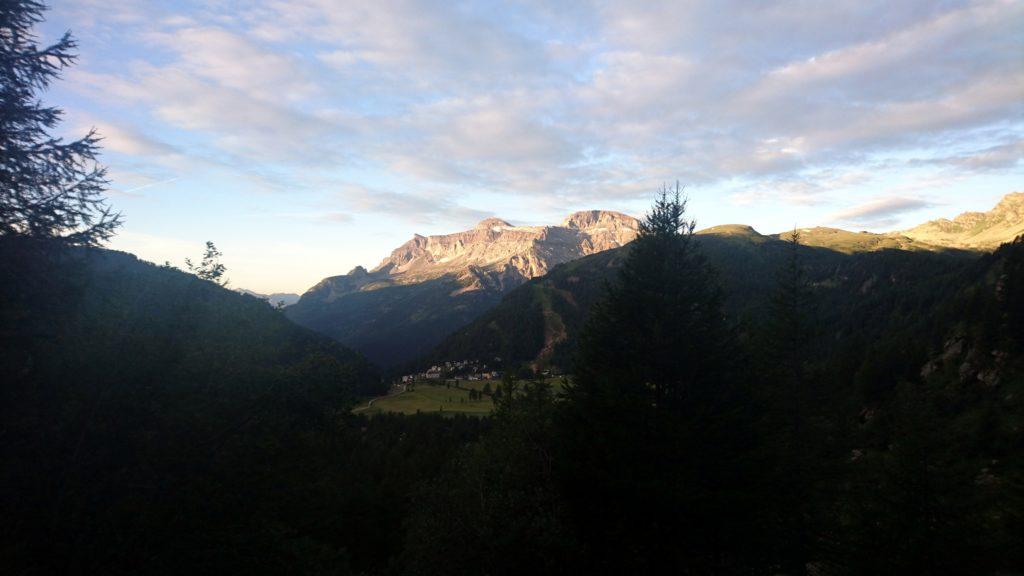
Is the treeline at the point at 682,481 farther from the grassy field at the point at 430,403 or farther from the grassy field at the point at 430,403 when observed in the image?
the grassy field at the point at 430,403

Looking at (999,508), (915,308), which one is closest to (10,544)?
(999,508)

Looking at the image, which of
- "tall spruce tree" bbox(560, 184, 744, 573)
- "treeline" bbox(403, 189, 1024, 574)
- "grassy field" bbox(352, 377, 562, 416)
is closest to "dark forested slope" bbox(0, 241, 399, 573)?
"treeline" bbox(403, 189, 1024, 574)

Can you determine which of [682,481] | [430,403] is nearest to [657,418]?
[682,481]

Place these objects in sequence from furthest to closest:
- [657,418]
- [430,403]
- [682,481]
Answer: [430,403], [657,418], [682,481]

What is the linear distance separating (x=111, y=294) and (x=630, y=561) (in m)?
20.8

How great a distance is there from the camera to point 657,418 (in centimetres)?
1775

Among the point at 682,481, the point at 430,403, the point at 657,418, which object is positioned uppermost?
the point at 657,418

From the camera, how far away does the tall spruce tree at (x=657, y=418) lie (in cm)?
1719

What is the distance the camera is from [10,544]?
9.86 m

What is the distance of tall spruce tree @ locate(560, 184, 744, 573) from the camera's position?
56.4ft

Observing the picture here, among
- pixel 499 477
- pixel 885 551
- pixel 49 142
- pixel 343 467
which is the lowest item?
pixel 343 467

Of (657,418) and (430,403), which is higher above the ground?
(657,418)

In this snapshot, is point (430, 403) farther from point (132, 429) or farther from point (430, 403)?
point (132, 429)

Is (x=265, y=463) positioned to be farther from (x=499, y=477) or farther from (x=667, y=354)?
(x=667, y=354)
